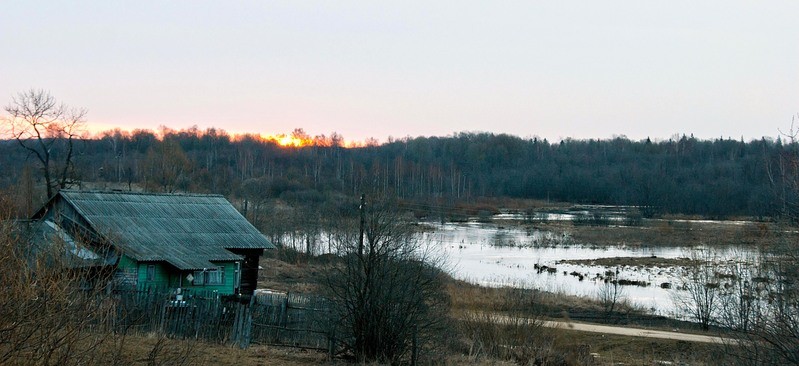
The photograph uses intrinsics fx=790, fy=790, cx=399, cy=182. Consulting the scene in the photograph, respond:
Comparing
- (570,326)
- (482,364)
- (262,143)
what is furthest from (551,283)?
(262,143)

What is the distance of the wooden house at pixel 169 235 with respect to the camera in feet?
81.2

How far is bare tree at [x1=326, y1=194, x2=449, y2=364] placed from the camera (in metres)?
14.6

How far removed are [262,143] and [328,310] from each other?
12817 cm

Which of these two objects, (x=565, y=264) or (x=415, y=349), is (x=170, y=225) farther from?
(x=565, y=264)

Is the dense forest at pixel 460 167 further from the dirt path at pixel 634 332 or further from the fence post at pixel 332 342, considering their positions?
the fence post at pixel 332 342

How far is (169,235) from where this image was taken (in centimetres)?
2667

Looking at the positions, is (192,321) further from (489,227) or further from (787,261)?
(489,227)

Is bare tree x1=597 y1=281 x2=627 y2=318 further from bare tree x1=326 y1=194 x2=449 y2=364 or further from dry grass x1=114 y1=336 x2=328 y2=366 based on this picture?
dry grass x1=114 y1=336 x2=328 y2=366

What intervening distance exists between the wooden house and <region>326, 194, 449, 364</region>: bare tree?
10879mm

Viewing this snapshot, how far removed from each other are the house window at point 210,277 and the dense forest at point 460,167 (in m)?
33.1

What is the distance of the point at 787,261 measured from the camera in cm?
1230

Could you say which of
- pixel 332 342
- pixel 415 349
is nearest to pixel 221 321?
pixel 332 342

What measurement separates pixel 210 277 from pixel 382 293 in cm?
1347

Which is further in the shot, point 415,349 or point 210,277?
point 210,277
